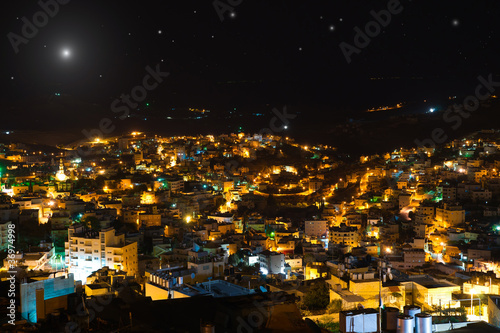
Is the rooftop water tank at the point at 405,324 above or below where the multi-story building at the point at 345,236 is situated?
above

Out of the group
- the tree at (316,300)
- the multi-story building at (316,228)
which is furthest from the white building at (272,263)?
the multi-story building at (316,228)

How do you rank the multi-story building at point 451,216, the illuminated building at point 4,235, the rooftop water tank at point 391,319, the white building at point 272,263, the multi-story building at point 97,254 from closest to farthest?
the rooftop water tank at point 391,319 → the multi-story building at point 97,254 → the illuminated building at point 4,235 → the white building at point 272,263 → the multi-story building at point 451,216

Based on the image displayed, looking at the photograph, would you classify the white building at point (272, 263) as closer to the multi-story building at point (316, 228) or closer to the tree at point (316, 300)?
the tree at point (316, 300)

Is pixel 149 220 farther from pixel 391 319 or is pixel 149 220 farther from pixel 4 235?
pixel 391 319

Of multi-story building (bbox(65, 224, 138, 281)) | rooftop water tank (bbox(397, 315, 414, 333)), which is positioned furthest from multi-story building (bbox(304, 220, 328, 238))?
rooftop water tank (bbox(397, 315, 414, 333))

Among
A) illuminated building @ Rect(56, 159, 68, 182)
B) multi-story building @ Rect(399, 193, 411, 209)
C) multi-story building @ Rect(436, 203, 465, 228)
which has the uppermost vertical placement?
illuminated building @ Rect(56, 159, 68, 182)

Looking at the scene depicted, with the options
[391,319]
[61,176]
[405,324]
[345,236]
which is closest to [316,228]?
[345,236]

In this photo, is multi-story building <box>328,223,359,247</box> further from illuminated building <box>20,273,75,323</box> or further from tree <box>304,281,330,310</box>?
illuminated building <box>20,273,75,323</box>

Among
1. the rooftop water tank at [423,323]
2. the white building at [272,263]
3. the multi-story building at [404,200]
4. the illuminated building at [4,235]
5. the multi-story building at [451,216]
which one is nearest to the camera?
the rooftop water tank at [423,323]

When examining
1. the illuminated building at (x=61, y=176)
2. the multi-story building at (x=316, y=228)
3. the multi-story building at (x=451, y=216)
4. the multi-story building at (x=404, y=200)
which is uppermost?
the illuminated building at (x=61, y=176)

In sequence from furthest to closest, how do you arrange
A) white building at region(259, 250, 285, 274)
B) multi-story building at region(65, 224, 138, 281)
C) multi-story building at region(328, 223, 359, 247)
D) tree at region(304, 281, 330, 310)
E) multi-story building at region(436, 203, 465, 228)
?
1. multi-story building at region(436, 203, 465, 228)
2. multi-story building at region(328, 223, 359, 247)
3. white building at region(259, 250, 285, 274)
4. multi-story building at region(65, 224, 138, 281)
5. tree at region(304, 281, 330, 310)
